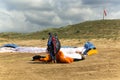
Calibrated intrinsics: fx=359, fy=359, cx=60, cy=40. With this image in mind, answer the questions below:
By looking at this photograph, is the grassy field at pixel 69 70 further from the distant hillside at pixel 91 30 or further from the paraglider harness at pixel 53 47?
the distant hillside at pixel 91 30

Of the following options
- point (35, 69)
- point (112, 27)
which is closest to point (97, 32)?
point (112, 27)

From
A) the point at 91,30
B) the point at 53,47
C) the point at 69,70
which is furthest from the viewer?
the point at 91,30

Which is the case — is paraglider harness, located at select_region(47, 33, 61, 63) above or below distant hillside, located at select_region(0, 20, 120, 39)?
below

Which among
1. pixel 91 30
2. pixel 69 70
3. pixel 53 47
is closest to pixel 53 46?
pixel 53 47

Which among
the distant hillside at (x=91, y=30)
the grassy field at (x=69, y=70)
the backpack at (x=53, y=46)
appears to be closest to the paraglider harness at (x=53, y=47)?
the backpack at (x=53, y=46)

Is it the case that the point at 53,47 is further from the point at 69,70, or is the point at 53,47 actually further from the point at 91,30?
the point at 91,30

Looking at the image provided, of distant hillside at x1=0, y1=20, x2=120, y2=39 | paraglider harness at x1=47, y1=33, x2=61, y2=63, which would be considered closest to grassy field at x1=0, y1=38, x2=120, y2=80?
paraglider harness at x1=47, y1=33, x2=61, y2=63

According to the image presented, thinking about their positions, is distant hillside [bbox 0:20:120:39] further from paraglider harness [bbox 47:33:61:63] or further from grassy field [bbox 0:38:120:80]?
grassy field [bbox 0:38:120:80]

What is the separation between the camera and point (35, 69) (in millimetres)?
17641

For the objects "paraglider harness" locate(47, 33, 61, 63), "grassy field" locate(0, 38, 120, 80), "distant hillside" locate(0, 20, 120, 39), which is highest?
"distant hillside" locate(0, 20, 120, 39)

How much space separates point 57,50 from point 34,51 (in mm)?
6402

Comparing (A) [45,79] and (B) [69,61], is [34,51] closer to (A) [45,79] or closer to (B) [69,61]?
(B) [69,61]

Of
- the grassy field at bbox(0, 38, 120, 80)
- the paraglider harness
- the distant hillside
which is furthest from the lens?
the distant hillside

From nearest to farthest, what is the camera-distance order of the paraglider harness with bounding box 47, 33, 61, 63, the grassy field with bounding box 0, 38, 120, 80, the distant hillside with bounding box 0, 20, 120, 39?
the grassy field with bounding box 0, 38, 120, 80 < the paraglider harness with bounding box 47, 33, 61, 63 < the distant hillside with bounding box 0, 20, 120, 39
